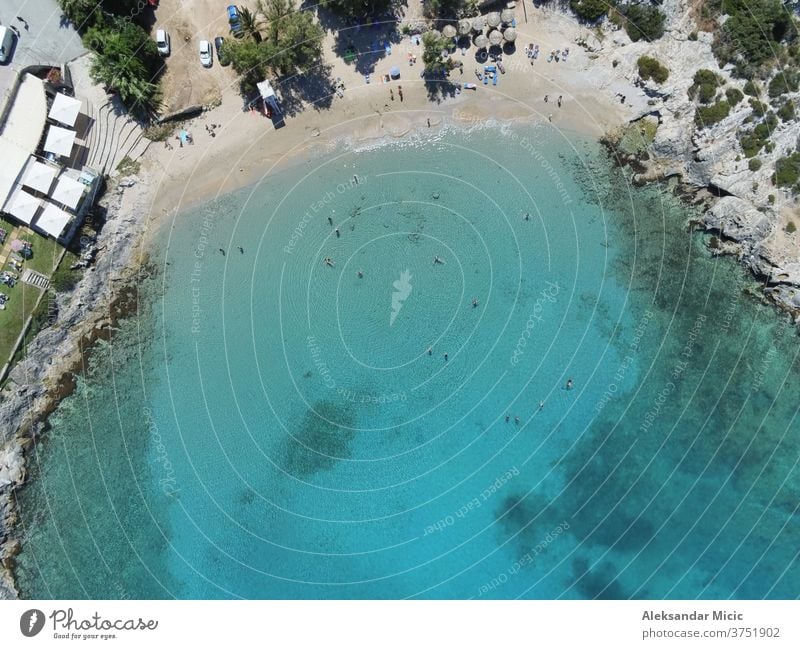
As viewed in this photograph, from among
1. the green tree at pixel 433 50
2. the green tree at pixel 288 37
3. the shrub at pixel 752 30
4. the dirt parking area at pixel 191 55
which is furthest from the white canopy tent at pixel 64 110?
the shrub at pixel 752 30

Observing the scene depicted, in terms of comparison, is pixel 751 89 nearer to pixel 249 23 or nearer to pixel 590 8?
pixel 590 8

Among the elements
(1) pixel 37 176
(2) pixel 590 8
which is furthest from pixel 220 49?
(2) pixel 590 8

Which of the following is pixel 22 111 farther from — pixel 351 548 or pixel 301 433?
pixel 351 548

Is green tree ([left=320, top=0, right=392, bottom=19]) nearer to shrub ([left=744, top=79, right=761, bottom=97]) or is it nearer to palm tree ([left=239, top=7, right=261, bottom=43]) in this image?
palm tree ([left=239, top=7, right=261, bottom=43])

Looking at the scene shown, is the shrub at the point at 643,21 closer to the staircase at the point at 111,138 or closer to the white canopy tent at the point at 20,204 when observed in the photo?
the staircase at the point at 111,138

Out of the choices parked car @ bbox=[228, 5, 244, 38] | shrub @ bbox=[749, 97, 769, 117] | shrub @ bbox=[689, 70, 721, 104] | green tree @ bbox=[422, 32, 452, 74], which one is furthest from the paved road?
shrub @ bbox=[749, 97, 769, 117]

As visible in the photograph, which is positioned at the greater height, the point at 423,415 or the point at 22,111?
the point at 22,111

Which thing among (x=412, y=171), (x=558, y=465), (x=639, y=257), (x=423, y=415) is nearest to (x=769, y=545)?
(x=558, y=465)
